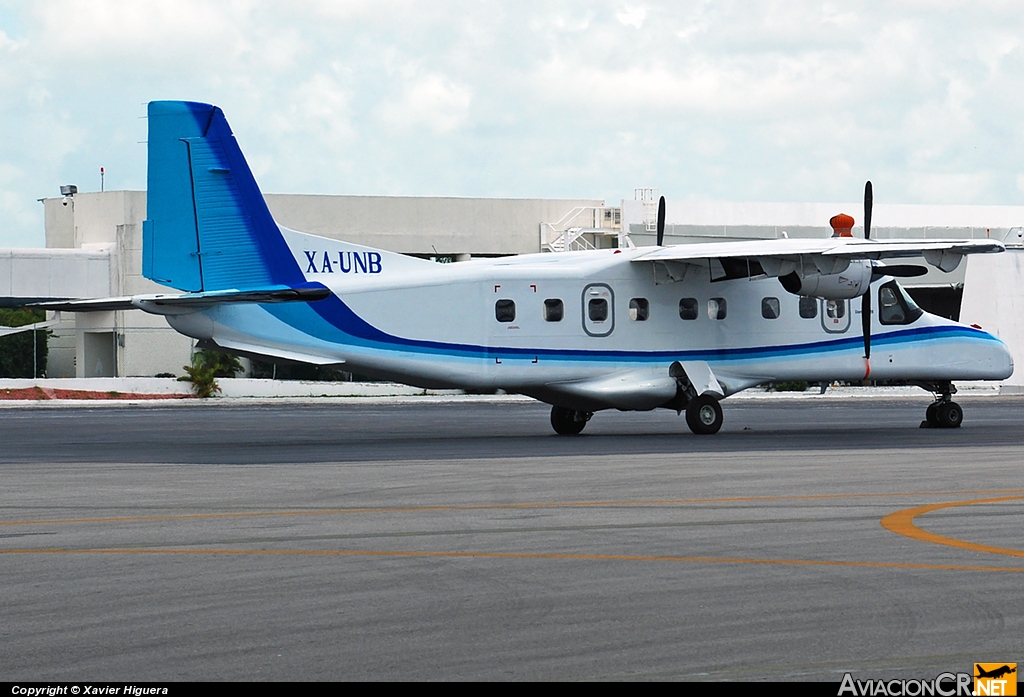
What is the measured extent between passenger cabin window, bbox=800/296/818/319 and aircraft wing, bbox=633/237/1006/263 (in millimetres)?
1480

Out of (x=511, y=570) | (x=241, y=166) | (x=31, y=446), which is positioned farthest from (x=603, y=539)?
(x=31, y=446)

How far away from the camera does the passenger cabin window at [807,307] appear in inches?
1126

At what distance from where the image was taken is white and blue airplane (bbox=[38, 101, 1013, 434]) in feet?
76.8

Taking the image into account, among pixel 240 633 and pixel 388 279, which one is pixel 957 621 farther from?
pixel 388 279

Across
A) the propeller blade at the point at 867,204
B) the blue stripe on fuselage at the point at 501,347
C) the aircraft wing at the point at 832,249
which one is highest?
the propeller blade at the point at 867,204

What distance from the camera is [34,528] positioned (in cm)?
1241

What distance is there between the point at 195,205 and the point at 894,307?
612 inches

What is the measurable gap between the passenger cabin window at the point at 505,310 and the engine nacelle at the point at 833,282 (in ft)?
18.8

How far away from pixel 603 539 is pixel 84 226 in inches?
2459

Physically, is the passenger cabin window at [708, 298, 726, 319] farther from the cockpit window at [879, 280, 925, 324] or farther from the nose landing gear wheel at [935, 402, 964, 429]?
→ the nose landing gear wheel at [935, 402, 964, 429]

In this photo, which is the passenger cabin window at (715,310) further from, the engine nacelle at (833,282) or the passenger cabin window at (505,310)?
the passenger cabin window at (505,310)

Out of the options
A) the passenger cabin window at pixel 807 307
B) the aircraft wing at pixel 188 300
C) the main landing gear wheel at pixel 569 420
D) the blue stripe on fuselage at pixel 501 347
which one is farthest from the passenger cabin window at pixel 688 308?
the aircraft wing at pixel 188 300

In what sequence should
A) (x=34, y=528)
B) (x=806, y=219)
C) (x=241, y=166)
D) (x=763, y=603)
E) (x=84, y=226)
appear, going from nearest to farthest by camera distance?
(x=763, y=603), (x=34, y=528), (x=241, y=166), (x=84, y=226), (x=806, y=219)

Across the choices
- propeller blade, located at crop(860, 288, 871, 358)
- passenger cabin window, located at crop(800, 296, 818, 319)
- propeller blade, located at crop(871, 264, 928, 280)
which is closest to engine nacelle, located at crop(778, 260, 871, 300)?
propeller blade, located at crop(871, 264, 928, 280)
